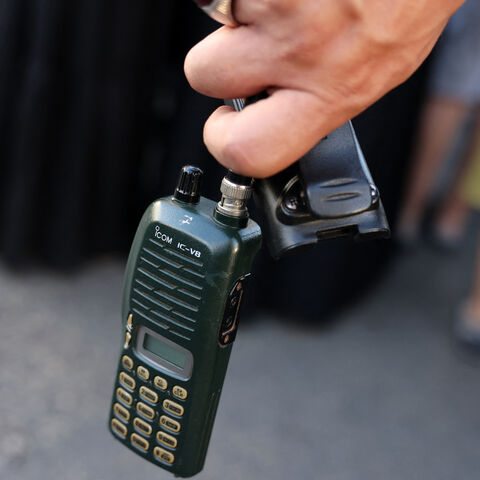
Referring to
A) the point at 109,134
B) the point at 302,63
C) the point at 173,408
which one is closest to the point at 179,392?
the point at 173,408

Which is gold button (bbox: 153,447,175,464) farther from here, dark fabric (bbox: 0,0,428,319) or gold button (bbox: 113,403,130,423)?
dark fabric (bbox: 0,0,428,319)

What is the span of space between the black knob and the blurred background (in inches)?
34.6

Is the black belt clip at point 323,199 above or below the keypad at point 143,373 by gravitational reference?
above

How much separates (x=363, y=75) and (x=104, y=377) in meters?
1.29

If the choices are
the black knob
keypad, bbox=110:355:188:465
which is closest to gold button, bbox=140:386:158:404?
keypad, bbox=110:355:188:465

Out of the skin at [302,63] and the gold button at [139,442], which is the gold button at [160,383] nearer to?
the gold button at [139,442]

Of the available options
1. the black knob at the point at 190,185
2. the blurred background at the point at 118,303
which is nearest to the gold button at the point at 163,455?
the black knob at the point at 190,185

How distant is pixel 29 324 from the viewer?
172 centimetres

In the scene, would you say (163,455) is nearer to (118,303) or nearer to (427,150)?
(118,303)

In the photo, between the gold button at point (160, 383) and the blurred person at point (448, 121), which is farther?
the blurred person at point (448, 121)

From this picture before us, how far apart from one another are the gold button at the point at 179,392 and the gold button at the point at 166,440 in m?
0.05

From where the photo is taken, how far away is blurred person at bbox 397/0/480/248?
2.18m

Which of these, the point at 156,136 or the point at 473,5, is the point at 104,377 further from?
the point at 473,5

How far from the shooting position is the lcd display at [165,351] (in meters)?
0.67
